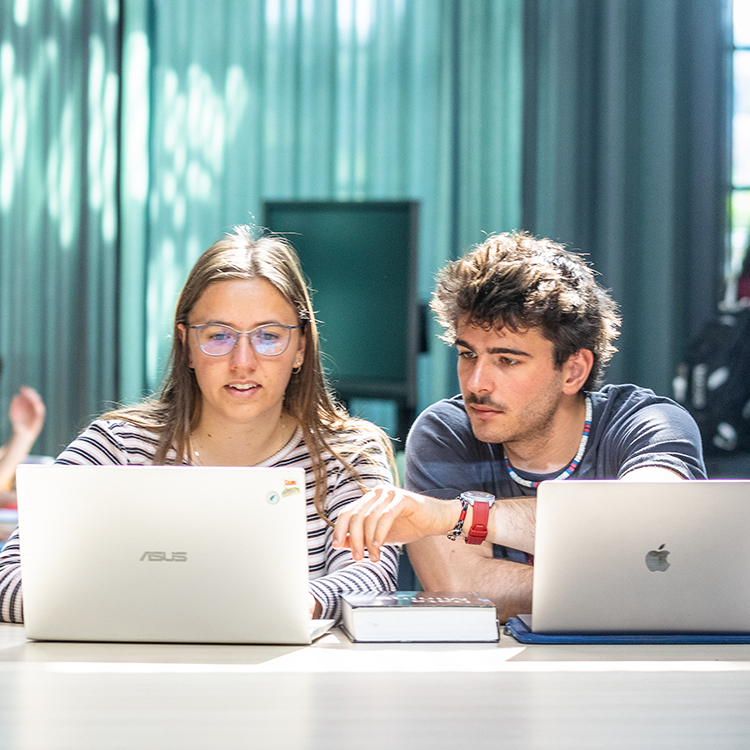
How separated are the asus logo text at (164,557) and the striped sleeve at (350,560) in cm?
34

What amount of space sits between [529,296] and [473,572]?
1.86 ft

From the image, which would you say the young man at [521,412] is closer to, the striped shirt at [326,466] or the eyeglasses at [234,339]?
the striped shirt at [326,466]

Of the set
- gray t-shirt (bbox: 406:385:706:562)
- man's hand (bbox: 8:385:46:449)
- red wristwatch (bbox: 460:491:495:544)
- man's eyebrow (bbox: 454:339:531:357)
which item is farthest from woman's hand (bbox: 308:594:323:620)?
man's hand (bbox: 8:385:46:449)

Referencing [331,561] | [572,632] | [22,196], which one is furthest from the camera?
[22,196]

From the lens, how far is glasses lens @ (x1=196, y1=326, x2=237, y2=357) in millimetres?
1732

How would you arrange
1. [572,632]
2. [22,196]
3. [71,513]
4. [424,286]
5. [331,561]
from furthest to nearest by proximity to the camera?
[22,196], [424,286], [331,561], [572,632], [71,513]

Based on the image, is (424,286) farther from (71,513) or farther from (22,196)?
(71,513)

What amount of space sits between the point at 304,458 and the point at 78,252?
2.58 metres

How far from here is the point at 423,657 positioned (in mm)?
1200

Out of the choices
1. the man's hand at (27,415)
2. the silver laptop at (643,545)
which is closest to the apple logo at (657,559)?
the silver laptop at (643,545)

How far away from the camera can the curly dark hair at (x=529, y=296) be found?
1808 millimetres

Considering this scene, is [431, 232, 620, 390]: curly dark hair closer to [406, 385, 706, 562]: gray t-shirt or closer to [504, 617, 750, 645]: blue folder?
[406, 385, 706, 562]: gray t-shirt

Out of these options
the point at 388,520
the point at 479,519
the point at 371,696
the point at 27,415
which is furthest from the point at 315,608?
the point at 27,415

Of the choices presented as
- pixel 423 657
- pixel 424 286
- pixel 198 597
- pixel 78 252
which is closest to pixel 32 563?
pixel 198 597
